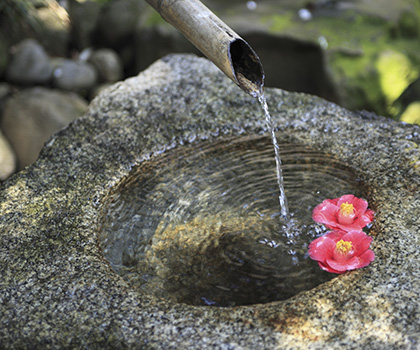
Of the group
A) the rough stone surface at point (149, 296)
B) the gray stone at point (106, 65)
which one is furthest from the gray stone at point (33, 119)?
the rough stone surface at point (149, 296)

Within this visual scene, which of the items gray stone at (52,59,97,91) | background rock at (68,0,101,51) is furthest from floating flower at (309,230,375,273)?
background rock at (68,0,101,51)

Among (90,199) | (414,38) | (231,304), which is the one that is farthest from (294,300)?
(414,38)

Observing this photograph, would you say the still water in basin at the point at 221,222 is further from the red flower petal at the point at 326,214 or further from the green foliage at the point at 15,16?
the green foliage at the point at 15,16

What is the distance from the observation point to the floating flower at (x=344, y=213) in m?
2.22

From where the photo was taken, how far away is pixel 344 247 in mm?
2021

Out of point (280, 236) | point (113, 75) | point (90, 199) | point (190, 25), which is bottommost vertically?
point (113, 75)

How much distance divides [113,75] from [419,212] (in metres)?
4.67

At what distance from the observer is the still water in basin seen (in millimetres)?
2111

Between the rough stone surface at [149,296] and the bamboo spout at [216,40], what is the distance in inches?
26.3

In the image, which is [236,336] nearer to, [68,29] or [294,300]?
[294,300]

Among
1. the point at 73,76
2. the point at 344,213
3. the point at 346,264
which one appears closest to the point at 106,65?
the point at 73,76

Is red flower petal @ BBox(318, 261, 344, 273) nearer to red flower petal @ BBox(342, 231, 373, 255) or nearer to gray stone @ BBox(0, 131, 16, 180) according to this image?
red flower petal @ BBox(342, 231, 373, 255)

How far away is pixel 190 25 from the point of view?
6.96 ft

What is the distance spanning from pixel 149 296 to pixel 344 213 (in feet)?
2.84
